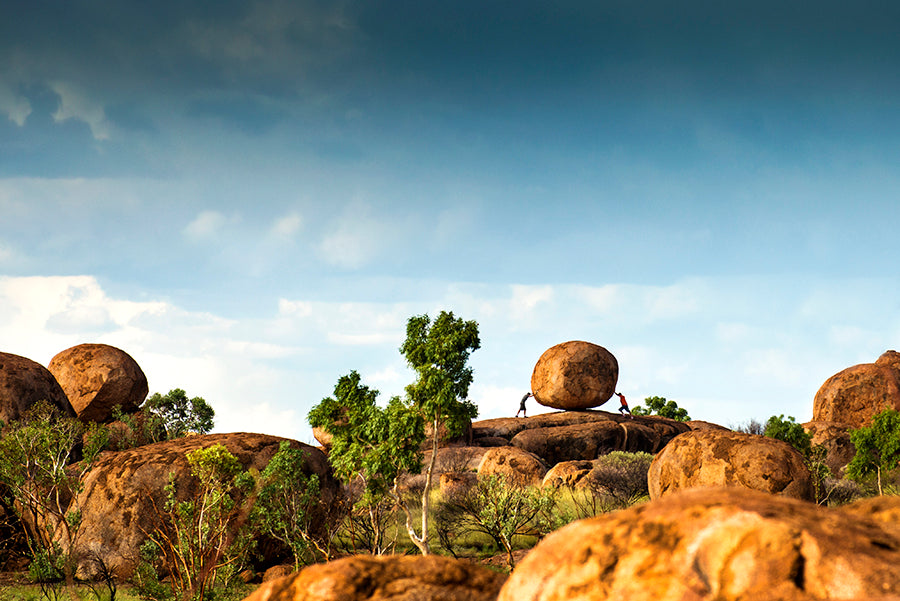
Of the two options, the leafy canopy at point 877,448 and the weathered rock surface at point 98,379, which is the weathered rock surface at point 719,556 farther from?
the weathered rock surface at point 98,379

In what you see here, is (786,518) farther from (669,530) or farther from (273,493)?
(273,493)

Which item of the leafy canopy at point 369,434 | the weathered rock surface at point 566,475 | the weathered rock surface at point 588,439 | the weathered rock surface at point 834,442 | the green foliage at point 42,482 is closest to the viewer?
the leafy canopy at point 369,434

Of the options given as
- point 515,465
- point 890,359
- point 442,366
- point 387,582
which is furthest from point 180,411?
point 890,359

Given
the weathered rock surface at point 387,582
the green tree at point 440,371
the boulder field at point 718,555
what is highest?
the green tree at point 440,371

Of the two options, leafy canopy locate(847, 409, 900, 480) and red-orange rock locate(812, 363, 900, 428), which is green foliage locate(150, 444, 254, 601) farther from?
red-orange rock locate(812, 363, 900, 428)

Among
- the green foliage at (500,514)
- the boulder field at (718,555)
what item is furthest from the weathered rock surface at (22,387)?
the boulder field at (718,555)

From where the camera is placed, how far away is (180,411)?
29.5 meters

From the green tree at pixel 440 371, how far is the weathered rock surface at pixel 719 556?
8.70 meters

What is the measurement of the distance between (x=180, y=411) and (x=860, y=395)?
111 ft

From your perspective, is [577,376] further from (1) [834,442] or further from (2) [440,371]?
(2) [440,371]

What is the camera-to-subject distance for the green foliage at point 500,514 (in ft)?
49.4

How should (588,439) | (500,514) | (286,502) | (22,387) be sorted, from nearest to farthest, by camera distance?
(286,502), (500,514), (22,387), (588,439)

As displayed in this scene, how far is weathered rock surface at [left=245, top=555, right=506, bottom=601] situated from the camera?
3.38 meters

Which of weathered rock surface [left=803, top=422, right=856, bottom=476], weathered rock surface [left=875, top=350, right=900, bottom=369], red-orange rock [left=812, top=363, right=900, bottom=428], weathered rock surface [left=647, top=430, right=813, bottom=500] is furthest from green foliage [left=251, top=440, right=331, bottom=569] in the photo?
weathered rock surface [left=875, top=350, right=900, bottom=369]
